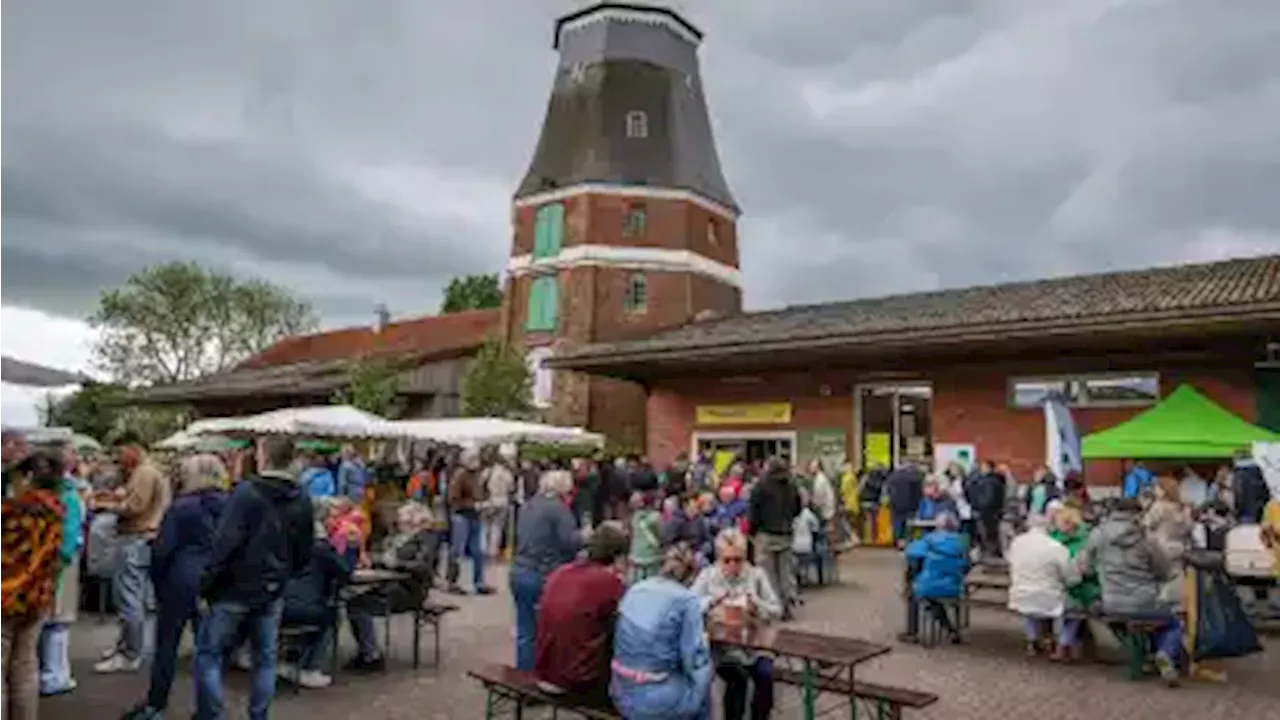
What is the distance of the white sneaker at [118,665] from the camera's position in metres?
7.25

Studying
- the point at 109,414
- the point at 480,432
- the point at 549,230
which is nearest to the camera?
the point at 480,432

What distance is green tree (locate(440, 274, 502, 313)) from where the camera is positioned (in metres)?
56.8

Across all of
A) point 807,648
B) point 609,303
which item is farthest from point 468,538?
point 609,303

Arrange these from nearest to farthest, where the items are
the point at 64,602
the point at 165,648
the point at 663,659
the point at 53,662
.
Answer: the point at 663,659 → the point at 165,648 → the point at 64,602 → the point at 53,662

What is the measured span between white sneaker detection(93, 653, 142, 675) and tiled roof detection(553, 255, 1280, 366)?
1293 cm

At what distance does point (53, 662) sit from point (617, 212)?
1003 inches

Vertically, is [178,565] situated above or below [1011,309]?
below

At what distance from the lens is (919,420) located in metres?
21.0

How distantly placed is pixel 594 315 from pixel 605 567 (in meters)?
25.4

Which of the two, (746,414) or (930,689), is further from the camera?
(746,414)

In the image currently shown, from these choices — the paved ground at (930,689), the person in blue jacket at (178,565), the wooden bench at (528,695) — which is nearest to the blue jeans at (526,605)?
the paved ground at (930,689)

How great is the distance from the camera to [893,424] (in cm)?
2078

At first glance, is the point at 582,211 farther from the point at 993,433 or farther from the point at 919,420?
the point at 993,433

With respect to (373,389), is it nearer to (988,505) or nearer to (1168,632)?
(988,505)
